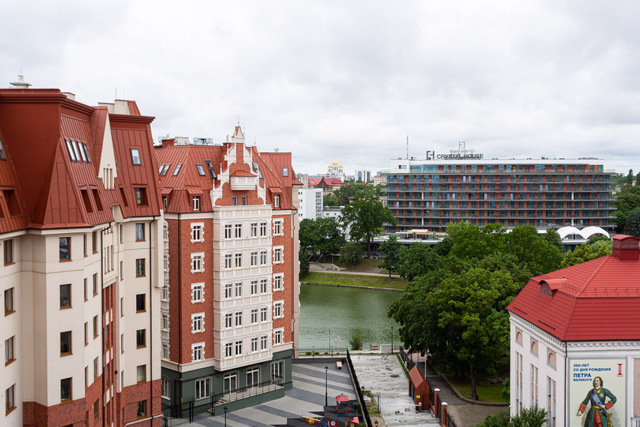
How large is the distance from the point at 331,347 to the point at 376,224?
5794 centimetres

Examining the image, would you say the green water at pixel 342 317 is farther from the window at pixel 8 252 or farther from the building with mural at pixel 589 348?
the window at pixel 8 252

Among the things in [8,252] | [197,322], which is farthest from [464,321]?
[8,252]

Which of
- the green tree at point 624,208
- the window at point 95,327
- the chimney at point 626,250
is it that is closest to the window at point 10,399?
the window at point 95,327

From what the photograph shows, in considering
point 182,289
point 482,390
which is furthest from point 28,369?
point 482,390

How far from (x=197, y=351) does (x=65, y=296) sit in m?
19.7

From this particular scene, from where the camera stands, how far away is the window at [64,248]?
81.4 feet

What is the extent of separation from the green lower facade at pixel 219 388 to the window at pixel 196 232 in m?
9.37

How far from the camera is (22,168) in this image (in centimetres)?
2452

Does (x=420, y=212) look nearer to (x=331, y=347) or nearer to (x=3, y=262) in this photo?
(x=331, y=347)

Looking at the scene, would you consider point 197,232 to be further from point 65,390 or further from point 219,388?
point 65,390

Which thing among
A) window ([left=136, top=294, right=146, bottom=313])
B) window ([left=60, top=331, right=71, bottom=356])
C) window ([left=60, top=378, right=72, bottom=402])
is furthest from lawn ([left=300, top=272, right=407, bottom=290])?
window ([left=60, top=331, right=71, bottom=356])

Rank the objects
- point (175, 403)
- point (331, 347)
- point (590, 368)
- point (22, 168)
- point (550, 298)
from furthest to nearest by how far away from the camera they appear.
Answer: point (331, 347)
point (175, 403)
point (550, 298)
point (590, 368)
point (22, 168)

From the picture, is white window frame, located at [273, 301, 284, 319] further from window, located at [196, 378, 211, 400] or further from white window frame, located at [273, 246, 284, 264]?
window, located at [196, 378, 211, 400]

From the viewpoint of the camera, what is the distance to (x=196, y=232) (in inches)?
1705
